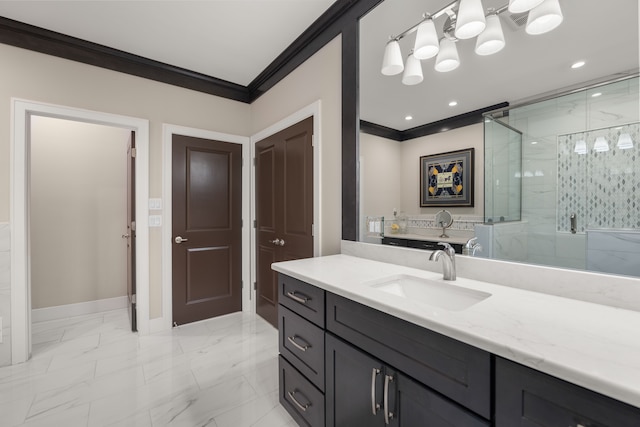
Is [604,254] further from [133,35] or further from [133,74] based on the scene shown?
[133,74]

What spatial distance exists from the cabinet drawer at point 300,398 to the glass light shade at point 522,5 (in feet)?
6.10

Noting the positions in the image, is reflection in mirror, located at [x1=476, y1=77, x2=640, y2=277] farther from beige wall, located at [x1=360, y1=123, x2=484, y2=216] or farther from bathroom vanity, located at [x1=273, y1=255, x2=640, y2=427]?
bathroom vanity, located at [x1=273, y1=255, x2=640, y2=427]

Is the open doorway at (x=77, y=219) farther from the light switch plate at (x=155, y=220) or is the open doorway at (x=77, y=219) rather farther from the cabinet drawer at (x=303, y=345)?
the cabinet drawer at (x=303, y=345)

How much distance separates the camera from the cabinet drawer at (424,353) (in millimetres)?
753

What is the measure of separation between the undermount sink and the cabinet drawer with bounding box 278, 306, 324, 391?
0.38m

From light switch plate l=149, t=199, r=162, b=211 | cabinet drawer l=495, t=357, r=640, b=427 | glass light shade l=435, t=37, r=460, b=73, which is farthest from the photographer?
light switch plate l=149, t=199, r=162, b=211

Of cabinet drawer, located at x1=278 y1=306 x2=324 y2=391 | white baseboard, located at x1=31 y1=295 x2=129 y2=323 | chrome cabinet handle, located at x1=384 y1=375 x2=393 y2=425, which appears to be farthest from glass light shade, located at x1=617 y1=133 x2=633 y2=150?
white baseboard, located at x1=31 y1=295 x2=129 y2=323

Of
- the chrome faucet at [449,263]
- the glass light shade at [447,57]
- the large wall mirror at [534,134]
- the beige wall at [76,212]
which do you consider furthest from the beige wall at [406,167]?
the beige wall at [76,212]

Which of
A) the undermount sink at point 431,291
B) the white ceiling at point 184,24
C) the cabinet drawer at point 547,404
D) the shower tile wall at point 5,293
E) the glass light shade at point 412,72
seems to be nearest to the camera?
the cabinet drawer at point 547,404

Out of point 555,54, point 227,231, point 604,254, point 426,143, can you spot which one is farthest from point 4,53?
point 604,254

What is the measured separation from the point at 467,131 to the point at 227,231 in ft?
8.55

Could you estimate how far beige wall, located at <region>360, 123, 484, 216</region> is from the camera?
134cm

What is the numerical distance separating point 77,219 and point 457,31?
3997 millimetres

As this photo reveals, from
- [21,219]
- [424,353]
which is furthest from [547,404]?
[21,219]
